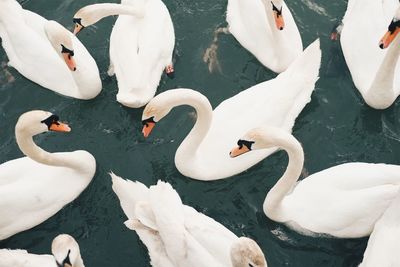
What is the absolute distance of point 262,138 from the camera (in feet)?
29.8

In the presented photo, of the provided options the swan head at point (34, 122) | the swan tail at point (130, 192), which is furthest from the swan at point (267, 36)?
the swan head at point (34, 122)

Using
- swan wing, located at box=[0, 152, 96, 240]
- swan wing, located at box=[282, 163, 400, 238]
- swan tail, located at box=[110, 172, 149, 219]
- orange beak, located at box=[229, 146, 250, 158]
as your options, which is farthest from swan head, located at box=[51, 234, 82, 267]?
swan wing, located at box=[282, 163, 400, 238]

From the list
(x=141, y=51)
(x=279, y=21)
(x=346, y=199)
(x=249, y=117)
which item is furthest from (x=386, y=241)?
(x=141, y=51)

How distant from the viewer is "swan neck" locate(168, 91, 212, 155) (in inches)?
381

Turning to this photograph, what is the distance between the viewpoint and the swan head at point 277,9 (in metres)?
10.5

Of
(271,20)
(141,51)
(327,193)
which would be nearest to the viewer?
(327,193)

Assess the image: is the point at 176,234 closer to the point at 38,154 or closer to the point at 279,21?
the point at 38,154

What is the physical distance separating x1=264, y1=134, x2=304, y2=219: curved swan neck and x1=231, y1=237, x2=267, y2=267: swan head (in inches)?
69.6

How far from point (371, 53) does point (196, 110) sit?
3254 mm

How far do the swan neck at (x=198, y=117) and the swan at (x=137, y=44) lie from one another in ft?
4.48

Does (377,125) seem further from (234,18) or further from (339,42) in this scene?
(234,18)

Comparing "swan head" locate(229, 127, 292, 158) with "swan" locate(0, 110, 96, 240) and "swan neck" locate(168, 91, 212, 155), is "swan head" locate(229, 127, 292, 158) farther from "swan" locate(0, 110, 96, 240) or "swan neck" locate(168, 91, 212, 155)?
"swan" locate(0, 110, 96, 240)

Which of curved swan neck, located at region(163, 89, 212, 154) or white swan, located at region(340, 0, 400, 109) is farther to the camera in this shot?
white swan, located at region(340, 0, 400, 109)

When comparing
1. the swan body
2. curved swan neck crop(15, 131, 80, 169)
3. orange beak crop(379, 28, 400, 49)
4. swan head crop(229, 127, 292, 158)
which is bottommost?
curved swan neck crop(15, 131, 80, 169)
